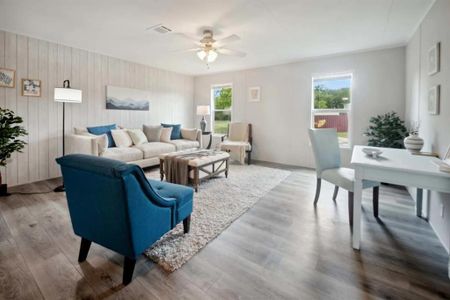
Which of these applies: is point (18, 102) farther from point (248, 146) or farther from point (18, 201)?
point (248, 146)

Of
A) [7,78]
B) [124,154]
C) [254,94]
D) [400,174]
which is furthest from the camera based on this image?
[254,94]

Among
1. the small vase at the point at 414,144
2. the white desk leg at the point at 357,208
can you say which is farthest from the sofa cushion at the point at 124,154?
the small vase at the point at 414,144

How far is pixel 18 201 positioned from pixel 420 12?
18.8ft

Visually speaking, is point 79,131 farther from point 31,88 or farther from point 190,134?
point 190,134

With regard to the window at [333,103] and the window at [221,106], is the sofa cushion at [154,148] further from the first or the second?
the window at [333,103]

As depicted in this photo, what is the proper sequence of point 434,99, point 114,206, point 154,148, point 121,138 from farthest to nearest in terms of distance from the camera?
point 154,148
point 121,138
point 434,99
point 114,206

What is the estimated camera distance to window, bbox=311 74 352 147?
4.53 metres

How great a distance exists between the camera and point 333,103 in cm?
467

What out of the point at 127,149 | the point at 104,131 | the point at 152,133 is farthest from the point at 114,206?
the point at 152,133

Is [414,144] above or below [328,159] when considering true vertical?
above

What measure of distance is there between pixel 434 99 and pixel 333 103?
2.43 m

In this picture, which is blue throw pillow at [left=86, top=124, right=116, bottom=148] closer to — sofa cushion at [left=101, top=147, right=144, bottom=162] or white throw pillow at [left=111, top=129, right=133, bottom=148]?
white throw pillow at [left=111, top=129, right=133, bottom=148]

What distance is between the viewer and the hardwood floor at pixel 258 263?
1.43 m

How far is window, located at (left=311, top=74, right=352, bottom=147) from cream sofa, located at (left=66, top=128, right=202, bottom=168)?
10.1 ft
